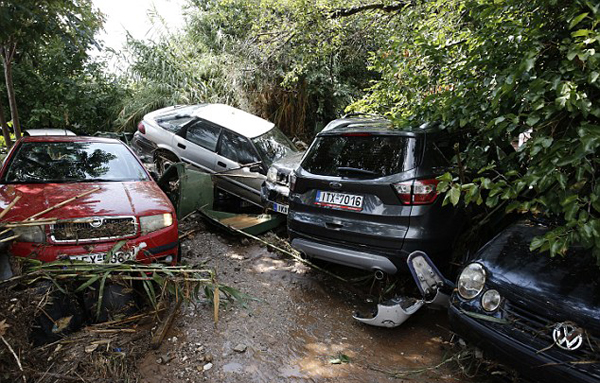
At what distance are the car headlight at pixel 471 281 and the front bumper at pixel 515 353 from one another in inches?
5.6

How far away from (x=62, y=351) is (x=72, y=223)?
3.24ft

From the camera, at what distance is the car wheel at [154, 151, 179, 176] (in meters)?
7.23

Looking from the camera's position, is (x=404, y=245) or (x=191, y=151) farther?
(x=191, y=151)

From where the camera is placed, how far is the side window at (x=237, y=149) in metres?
6.47

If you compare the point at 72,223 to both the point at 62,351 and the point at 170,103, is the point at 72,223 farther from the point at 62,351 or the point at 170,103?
the point at 170,103

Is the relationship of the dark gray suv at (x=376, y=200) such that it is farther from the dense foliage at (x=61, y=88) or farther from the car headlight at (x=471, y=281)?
the dense foliage at (x=61, y=88)

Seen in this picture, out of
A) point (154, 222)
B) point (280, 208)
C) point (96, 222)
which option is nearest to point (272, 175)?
point (280, 208)

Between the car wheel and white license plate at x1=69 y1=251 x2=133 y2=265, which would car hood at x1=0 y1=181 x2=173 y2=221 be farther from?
the car wheel

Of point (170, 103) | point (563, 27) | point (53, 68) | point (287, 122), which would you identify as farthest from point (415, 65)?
point (53, 68)

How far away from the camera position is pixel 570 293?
2.21 meters

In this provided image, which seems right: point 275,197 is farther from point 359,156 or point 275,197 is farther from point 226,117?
point 226,117

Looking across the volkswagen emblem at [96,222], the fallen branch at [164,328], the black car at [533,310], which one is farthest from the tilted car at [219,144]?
the black car at [533,310]

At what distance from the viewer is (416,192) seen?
3232 mm

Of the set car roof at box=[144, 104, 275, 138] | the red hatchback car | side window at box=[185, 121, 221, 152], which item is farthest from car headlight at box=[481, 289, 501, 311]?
side window at box=[185, 121, 221, 152]
